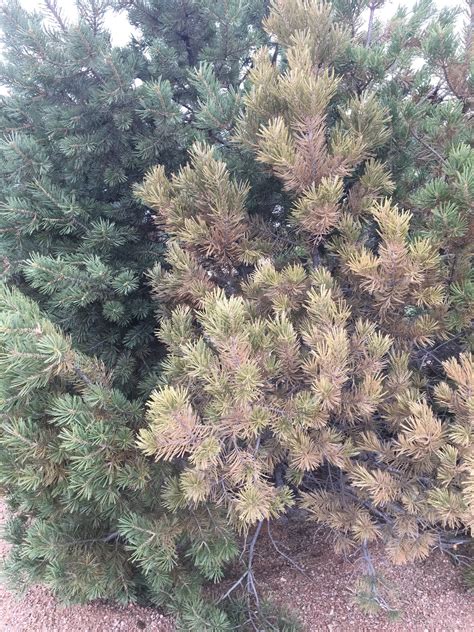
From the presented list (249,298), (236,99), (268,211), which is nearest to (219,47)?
(236,99)

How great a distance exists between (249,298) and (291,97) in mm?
807

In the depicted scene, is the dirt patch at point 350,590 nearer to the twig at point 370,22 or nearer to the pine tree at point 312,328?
the pine tree at point 312,328

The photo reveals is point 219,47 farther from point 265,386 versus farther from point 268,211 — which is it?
point 265,386

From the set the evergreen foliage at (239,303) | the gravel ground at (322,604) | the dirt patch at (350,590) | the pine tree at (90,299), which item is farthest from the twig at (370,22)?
the gravel ground at (322,604)

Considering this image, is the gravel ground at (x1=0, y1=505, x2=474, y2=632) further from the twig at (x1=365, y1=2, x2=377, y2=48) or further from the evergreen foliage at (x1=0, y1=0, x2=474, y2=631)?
the twig at (x1=365, y1=2, x2=377, y2=48)

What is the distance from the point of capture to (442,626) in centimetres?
239

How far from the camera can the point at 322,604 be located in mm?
2568

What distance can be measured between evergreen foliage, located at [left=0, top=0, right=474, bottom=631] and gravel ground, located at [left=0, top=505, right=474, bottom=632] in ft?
1.05

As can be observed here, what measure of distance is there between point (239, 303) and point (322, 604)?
2.22 m

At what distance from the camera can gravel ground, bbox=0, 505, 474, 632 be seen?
A: 2.43 meters

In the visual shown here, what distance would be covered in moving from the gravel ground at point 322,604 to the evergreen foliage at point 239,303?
0.32 meters

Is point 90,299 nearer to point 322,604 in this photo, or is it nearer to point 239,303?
point 239,303

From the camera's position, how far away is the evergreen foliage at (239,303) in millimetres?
1502

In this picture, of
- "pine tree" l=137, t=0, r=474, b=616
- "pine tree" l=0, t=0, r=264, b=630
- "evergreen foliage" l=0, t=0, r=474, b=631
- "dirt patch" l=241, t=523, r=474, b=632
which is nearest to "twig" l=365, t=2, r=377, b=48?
"evergreen foliage" l=0, t=0, r=474, b=631
